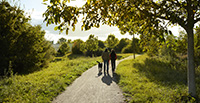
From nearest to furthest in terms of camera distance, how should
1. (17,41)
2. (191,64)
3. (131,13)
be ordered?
(131,13), (191,64), (17,41)

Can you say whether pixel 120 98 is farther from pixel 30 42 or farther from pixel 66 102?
pixel 30 42

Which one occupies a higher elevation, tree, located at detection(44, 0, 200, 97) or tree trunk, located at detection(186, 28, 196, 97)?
tree, located at detection(44, 0, 200, 97)

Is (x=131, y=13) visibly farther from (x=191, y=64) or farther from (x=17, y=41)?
(x=17, y=41)

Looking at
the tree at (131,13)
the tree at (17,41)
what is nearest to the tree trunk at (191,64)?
the tree at (131,13)

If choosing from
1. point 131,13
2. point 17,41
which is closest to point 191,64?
point 131,13

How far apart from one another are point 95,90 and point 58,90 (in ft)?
5.78

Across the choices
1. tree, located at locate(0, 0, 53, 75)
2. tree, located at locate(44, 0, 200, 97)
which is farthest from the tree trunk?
tree, located at locate(0, 0, 53, 75)

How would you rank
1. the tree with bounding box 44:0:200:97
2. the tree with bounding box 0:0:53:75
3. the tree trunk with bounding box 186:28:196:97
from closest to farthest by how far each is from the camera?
1. the tree with bounding box 44:0:200:97
2. the tree trunk with bounding box 186:28:196:97
3. the tree with bounding box 0:0:53:75

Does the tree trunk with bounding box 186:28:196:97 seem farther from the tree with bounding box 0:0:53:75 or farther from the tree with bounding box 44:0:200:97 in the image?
the tree with bounding box 0:0:53:75

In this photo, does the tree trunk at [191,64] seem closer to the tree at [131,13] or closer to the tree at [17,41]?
the tree at [131,13]

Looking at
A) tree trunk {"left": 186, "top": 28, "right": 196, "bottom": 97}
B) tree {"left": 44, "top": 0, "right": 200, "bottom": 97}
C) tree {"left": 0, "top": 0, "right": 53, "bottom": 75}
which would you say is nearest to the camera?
tree {"left": 44, "top": 0, "right": 200, "bottom": 97}

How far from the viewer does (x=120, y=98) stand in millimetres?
5250

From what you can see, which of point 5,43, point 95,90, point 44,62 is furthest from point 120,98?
point 44,62

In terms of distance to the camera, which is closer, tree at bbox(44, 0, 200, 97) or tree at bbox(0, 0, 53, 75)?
tree at bbox(44, 0, 200, 97)
